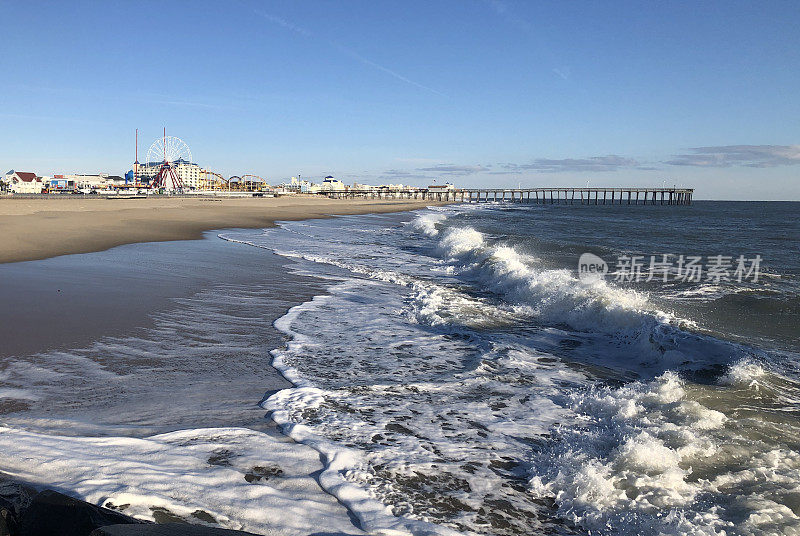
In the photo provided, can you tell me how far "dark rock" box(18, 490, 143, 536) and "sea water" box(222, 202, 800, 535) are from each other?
55.5 inches

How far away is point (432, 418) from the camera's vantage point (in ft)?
14.6

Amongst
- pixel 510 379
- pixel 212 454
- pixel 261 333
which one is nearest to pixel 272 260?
pixel 261 333

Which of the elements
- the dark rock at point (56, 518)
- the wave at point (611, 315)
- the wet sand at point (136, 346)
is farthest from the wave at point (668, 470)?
the dark rock at point (56, 518)

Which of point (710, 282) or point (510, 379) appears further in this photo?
point (710, 282)

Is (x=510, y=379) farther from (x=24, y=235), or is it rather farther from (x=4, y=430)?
(x=24, y=235)

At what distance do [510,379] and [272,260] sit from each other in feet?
32.2

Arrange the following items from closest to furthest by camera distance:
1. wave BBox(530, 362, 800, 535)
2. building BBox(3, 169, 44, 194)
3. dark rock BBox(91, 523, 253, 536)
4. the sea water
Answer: dark rock BBox(91, 523, 253, 536), wave BBox(530, 362, 800, 535), the sea water, building BBox(3, 169, 44, 194)

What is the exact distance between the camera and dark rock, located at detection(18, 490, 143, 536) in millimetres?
2066

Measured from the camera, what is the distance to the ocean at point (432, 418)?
10.1ft

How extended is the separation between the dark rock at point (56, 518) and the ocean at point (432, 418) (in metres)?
0.60

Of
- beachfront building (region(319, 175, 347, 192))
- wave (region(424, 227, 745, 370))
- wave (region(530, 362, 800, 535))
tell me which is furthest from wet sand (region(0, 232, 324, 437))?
beachfront building (region(319, 175, 347, 192))

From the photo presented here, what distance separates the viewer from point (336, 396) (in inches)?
189

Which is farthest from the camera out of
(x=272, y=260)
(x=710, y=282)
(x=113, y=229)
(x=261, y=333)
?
(x=113, y=229)

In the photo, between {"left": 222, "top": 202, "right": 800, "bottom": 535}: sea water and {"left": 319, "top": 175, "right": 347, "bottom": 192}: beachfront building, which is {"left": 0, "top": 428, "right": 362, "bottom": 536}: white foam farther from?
{"left": 319, "top": 175, "right": 347, "bottom": 192}: beachfront building
